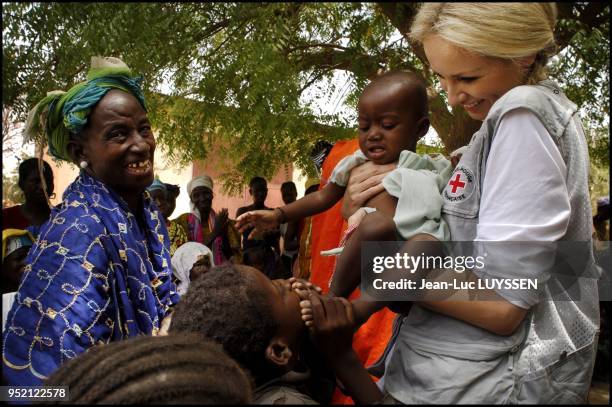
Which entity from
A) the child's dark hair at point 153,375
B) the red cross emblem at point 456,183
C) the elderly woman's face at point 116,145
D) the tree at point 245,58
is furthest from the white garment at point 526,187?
the tree at point 245,58

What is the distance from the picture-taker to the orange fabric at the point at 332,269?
10.3 feet

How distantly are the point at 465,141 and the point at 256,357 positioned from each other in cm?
320

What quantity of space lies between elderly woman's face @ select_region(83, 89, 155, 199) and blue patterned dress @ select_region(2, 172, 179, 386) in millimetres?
63

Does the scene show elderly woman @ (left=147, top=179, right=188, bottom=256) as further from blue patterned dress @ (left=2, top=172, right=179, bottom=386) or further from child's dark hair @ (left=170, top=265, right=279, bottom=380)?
child's dark hair @ (left=170, top=265, right=279, bottom=380)

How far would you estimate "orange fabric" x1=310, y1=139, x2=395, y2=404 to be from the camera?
10.3ft

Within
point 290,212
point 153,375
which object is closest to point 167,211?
point 290,212

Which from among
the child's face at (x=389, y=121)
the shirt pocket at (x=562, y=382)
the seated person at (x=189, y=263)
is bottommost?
the seated person at (x=189, y=263)

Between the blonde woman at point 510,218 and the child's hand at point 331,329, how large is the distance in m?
0.18

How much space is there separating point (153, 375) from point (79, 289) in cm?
107

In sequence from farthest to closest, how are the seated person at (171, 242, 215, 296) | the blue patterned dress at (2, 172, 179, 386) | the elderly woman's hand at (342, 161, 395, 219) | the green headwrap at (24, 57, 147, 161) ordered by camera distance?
the seated person at (171, 242, 215, 296) → the green headwrap at (24, 57, 147, 161) → the elderly woman's hand at (342, 161, 395, 219) → the blue patterned dress at (2, 172, 179, 386)

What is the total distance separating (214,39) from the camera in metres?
4.21

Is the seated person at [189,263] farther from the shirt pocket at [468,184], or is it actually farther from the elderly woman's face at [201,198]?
the shirt pocket at [468,184]

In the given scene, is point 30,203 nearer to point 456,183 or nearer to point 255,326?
point 255,326

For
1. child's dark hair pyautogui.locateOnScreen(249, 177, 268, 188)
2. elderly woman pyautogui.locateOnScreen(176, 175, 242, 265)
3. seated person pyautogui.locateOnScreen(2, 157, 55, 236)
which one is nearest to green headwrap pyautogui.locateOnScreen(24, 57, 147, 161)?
seated person pyautogui.locateOnScreen(2, 157, 55, 236)
